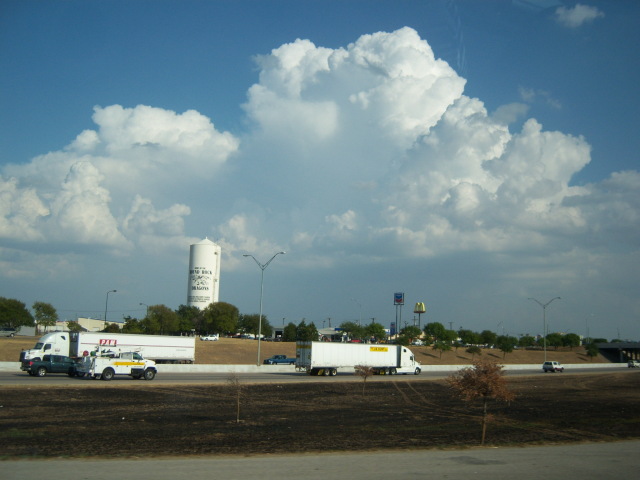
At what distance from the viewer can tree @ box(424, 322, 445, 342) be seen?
140 metres

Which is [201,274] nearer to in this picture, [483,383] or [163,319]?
[163,319]

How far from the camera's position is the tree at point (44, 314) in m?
130

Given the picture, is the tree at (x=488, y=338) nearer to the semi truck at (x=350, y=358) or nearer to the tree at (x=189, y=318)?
the tree at (x=189, y=318)

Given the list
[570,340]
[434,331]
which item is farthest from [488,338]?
[570,340]

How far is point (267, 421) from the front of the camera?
2292cm

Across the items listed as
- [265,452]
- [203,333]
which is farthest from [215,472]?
[203,333]

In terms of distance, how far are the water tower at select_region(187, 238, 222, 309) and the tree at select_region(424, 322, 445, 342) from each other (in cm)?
5358

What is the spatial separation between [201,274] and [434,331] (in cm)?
5753

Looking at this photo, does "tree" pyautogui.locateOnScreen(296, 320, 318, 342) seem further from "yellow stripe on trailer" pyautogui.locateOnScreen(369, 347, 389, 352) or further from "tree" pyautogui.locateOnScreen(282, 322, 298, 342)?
"yellow stripe on trailer" pyautogui.locateOnScreen(369, 347, 389, 352)

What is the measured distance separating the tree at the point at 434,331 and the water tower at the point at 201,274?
5358 centimetres

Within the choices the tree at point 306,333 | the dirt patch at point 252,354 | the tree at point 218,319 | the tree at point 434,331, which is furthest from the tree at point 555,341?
the tree at point 218,319

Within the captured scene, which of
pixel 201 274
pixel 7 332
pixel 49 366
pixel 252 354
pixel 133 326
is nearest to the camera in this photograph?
pixel 49 366

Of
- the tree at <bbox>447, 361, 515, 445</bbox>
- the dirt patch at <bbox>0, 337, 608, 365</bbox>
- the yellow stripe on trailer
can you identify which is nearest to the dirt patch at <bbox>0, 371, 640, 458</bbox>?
the tree at <bbox>447, 361, 515, 445</bbox>

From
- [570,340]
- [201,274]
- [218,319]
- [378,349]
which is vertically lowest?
[570,340]
